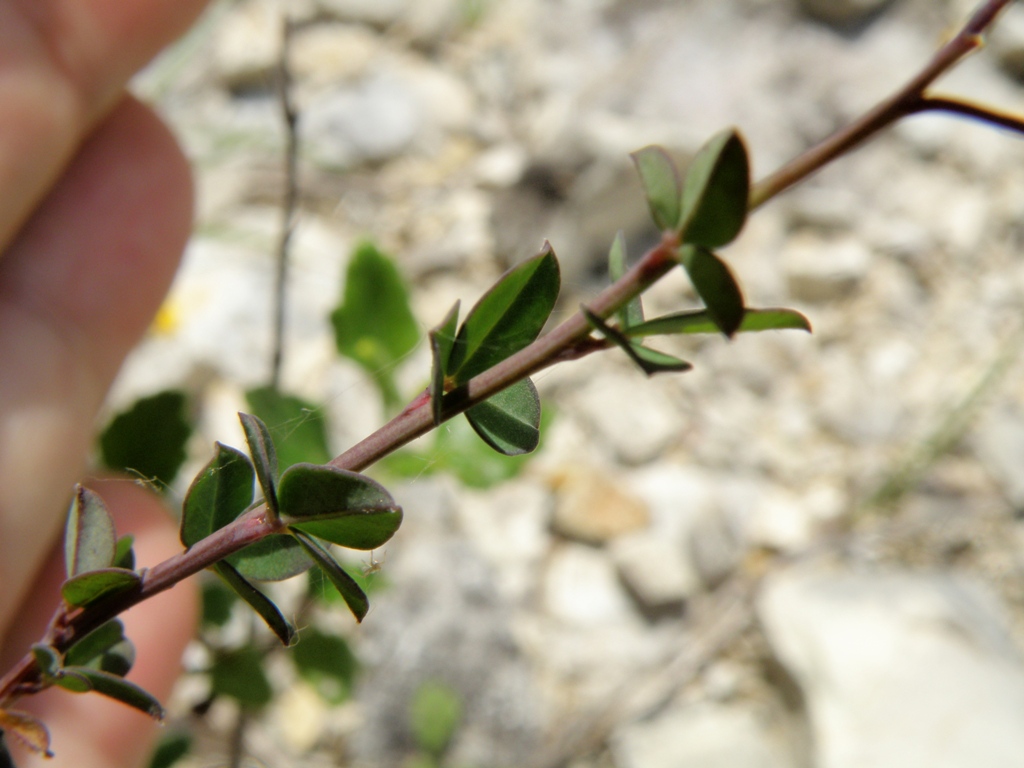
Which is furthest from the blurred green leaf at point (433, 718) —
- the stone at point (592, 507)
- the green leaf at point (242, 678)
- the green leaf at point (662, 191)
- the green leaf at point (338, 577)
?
the green leaf at point (662, 191)


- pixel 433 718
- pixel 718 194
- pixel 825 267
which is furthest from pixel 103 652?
pixel 825 267

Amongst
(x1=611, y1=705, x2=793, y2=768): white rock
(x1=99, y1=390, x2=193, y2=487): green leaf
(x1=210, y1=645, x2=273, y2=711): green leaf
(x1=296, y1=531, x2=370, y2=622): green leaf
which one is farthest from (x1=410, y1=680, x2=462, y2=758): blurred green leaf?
(x1=296, y1=531, x2=370, y2=622): green leaf

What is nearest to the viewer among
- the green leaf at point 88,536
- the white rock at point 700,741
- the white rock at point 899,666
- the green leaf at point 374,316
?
the green leaf at point 88,536

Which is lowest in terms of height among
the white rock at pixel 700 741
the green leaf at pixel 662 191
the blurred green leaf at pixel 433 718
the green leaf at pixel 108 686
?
the white rock at pixel 700 741

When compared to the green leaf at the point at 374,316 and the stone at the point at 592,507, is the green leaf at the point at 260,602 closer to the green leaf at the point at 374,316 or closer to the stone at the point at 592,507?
the green leaf at the point at 374,316

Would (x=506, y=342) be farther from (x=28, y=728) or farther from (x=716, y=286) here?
(x=28, y=728)
